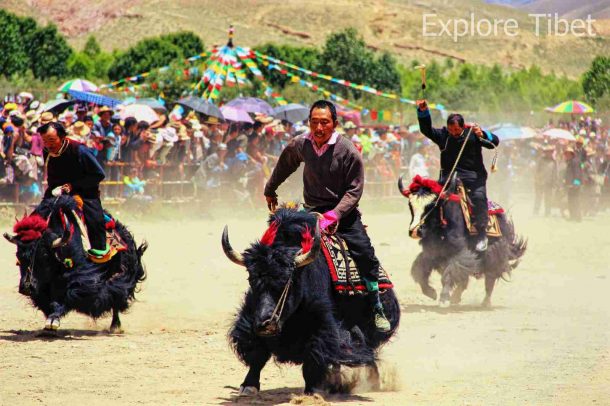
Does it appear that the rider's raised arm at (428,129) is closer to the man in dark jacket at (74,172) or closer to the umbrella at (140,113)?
the man in dark jacket at (74,172)

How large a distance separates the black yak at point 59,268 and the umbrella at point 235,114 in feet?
42.2

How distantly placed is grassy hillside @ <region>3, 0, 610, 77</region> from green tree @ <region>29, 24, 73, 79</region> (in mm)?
28855

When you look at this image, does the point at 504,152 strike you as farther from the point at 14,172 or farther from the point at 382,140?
the point at 14,172

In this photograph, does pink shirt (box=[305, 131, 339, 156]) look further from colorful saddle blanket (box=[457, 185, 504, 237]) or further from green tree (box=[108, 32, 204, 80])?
green tree (box=[108, 32, 204, 80])

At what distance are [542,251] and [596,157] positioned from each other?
533 inches

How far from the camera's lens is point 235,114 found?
Answer: 2378cm

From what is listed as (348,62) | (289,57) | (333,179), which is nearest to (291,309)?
(333,179)

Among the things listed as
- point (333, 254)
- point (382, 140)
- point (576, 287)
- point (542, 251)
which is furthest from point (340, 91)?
point (333, 254)

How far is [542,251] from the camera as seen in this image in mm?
19125

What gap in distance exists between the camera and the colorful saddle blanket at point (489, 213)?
1299 cm

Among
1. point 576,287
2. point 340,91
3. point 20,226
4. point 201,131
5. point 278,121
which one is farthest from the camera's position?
point 340,91

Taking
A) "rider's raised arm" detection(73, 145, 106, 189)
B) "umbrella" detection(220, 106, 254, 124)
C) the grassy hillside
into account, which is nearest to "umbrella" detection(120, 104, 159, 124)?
"umbrella" detection(220, 106, 254, 124)

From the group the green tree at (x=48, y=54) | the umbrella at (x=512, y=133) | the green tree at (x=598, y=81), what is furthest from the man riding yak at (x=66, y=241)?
the green tree at (x=598, y=81)

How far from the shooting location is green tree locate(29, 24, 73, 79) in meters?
52.0
